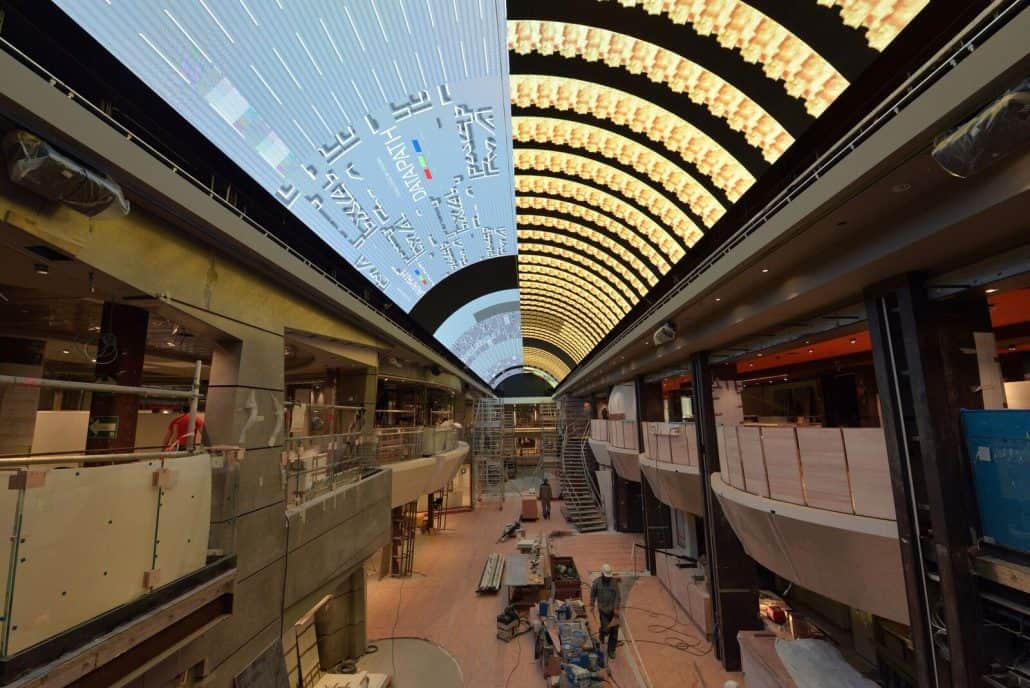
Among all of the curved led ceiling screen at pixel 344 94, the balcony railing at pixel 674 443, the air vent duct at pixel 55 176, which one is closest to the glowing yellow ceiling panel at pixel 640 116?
the curved led ceiling screen at pixel 344 94

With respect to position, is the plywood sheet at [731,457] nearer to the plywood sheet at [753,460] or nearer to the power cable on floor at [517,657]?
the plywood sheet at [753,460]

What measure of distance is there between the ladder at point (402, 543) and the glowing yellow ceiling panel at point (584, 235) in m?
14.1

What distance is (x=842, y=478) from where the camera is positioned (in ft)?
18.2

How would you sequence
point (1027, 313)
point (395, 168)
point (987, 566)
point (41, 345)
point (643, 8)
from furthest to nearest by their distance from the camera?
point (395, 168) → point (643, 8) → point (41, 345) → point (1027, 313) → point (987, 566)

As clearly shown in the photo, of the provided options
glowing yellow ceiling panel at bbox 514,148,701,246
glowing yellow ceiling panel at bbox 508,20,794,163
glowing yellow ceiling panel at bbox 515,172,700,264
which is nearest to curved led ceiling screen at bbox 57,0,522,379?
glowing yellow ceiling panel at bbox 508,20,794,163

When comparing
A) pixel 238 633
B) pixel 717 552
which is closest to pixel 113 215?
pixel 238 633

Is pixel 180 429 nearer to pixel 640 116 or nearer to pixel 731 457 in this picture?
pixel 731 457

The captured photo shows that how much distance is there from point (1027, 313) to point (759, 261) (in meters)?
5.42

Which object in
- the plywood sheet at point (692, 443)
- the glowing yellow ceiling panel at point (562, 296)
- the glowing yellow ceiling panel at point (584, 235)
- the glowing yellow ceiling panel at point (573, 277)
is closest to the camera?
the plywood sheet at point (692, 443)

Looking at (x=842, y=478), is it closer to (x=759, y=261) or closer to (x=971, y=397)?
(x=971, y=397)

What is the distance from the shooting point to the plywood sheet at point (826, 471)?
556 cm

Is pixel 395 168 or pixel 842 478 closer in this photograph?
pixel 842 478

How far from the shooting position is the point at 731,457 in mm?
7598

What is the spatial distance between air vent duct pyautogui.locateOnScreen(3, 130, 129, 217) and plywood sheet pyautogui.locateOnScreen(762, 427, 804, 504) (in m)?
7.92
